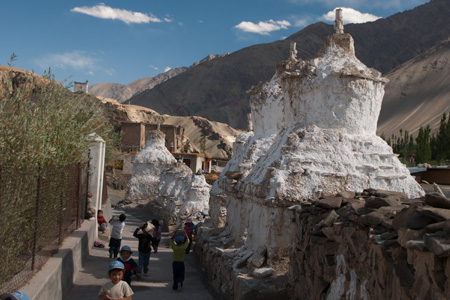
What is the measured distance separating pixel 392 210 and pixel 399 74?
10572 cm

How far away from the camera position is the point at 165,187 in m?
20.3

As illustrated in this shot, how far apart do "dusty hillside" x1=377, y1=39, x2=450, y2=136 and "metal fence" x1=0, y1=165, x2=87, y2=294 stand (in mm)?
71242

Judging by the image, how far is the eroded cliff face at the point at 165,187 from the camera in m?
16.4

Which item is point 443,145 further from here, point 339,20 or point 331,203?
point 331,203

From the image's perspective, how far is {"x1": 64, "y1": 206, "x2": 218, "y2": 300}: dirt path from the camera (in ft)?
25.3

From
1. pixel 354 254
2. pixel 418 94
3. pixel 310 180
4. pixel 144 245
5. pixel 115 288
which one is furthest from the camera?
pixel 418 94

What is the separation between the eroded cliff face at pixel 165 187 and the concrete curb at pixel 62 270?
6139 millimetres

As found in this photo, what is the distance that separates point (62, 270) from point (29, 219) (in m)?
1.03

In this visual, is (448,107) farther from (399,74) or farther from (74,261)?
(74,261)

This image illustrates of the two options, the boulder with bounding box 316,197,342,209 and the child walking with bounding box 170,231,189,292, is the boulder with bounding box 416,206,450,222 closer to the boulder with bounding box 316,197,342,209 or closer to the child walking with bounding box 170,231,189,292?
the boulder with bounding box 316,197,342,209

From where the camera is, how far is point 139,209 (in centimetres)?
2244

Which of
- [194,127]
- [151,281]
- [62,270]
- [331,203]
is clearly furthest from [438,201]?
[194,127]

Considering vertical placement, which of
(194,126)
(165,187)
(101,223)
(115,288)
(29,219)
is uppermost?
(194,126)

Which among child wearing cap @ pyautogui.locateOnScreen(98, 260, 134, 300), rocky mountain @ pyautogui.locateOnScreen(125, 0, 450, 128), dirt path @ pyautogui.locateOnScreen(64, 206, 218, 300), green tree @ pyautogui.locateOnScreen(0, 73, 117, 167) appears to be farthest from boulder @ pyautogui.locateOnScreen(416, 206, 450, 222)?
rocky mountain @ pyautogui.locateOnScreen(125, 0, 450, 128)
